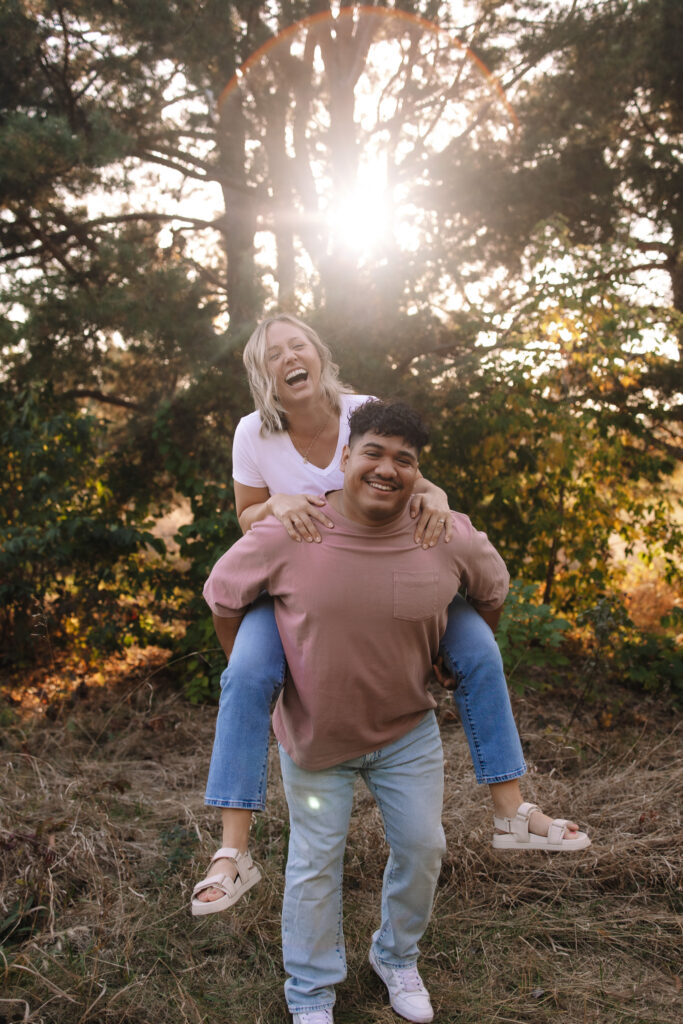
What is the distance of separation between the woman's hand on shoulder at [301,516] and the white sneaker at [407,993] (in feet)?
4.31

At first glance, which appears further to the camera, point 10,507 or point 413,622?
point 10,507

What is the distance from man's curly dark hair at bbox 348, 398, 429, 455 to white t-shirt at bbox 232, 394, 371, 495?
30 centimetres

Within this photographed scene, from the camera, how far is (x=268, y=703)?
2074mm

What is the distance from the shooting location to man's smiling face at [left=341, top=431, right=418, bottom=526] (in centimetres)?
208

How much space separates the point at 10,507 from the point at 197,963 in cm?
361

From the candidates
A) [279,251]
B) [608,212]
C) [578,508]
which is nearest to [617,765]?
[578,508]

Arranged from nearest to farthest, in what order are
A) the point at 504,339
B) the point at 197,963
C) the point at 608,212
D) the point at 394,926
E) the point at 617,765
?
the point at 394,926 < the point at 197,963 < the point at 617,765 < the point at 504,339 < the point at 608,212

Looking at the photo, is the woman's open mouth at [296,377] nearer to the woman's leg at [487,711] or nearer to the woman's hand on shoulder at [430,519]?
the woman's hand on shoulder at [430,519]

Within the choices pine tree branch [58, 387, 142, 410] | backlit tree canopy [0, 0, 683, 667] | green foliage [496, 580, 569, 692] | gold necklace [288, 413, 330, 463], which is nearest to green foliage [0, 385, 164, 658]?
backlit tree canopy [0, 0, 683, 667]

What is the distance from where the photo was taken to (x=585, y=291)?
4.80 metres

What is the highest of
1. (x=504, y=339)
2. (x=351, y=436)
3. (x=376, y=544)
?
(x=504, y=339)

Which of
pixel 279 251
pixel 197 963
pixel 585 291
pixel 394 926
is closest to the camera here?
pixel 394 926

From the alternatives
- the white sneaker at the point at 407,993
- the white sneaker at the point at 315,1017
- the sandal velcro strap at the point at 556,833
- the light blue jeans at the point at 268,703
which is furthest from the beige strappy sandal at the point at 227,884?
the sandal velcro strap at the point at 556,833

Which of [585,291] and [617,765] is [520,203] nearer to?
[585,291]
